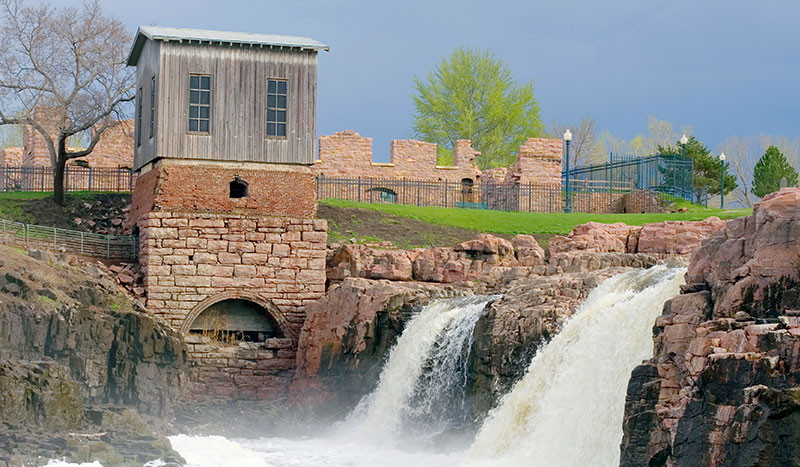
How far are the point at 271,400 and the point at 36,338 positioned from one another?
6.87m

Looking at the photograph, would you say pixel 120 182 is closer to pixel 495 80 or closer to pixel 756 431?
pixel 495 80

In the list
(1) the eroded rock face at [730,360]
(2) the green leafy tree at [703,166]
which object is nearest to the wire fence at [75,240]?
(1) the eroded rock face at [730,360]

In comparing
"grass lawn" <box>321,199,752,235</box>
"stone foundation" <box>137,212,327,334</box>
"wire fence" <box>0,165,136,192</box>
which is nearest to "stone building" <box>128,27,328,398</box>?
"stone foundation" <box>137,212,327,334</box>

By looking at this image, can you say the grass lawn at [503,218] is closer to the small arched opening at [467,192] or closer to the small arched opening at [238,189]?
the small arched opening at [238,189]

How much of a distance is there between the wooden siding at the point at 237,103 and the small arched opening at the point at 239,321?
3.87m

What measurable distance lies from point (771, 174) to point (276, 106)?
79.0 ft

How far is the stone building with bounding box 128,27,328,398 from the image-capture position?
31.5 meters

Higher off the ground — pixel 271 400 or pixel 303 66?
pixel 303 66

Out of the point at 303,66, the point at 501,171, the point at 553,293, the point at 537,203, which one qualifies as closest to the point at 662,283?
the point at 553,293

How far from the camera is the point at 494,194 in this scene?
4697 cm

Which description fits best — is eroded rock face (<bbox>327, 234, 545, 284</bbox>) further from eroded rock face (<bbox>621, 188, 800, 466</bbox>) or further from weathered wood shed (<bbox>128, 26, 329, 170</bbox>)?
eroded rock face (<bbox>621, 188, 800, 466</bbox>)

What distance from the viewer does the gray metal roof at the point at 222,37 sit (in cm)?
3250

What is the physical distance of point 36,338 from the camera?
26.4 m

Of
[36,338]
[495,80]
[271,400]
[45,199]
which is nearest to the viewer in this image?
[36,338]
